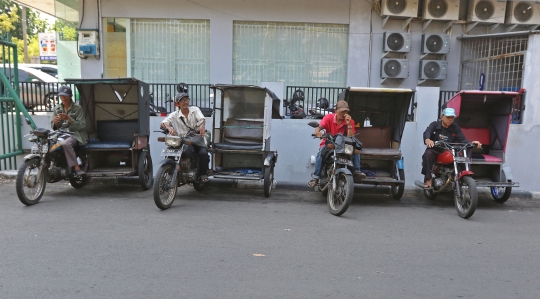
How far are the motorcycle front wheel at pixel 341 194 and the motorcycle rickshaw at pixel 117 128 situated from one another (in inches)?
134

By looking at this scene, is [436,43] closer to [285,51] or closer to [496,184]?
[285,51]

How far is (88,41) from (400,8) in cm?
942

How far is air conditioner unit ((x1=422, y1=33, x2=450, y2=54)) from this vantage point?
12.5 meters

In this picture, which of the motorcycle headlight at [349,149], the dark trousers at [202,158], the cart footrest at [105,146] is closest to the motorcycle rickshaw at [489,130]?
the motorcycle headlight at [349,149]

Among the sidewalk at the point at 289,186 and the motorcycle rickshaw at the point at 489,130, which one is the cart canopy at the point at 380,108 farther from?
the sidewalk at the point at 289,186

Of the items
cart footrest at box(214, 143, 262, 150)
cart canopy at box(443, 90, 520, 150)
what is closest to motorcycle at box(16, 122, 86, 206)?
cart footrest at box(214, 143, 262, 150)

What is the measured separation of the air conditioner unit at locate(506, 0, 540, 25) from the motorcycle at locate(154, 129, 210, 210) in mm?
10739

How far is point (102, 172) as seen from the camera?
705 cm

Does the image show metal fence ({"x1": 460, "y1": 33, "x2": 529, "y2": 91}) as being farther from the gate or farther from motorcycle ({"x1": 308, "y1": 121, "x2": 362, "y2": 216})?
the gate

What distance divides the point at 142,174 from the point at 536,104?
26.5ft

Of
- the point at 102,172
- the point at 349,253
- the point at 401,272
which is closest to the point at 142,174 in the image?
the point at 102,172

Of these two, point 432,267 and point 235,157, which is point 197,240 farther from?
point 235,157

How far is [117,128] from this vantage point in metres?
8.00

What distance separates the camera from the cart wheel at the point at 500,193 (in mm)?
7053
